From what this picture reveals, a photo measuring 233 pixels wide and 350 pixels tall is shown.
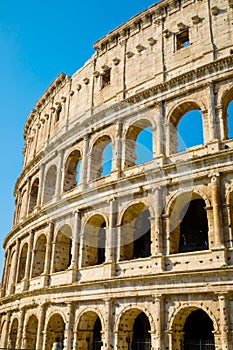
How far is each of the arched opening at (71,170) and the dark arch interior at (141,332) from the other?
6976 mm

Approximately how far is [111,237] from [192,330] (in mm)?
4621

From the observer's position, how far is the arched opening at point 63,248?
17625mm

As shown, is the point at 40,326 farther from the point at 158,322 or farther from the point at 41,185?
the point at 41,185

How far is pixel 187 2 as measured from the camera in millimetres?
A: 16328

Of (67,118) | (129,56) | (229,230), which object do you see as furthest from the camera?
(67,118)

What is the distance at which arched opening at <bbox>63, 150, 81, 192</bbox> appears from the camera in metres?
19.2

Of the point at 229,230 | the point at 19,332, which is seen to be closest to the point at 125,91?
the point at 229,230

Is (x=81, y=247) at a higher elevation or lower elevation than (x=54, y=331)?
higher

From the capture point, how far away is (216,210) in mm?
12406

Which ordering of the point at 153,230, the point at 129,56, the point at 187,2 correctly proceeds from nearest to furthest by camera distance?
the point at 153,230
the point at 187,2
the point at 129,56

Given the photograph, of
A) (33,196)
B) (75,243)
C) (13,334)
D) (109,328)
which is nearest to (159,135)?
(75,243)

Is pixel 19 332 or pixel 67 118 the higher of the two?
pixel 67 118

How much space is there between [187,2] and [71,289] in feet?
41.8

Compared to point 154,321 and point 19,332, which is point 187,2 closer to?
point 154,321
